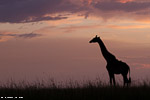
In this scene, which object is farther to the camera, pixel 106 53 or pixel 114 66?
pixel 106 53

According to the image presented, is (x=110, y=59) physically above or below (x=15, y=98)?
above

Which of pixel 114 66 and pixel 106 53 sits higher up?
pixel 106 53

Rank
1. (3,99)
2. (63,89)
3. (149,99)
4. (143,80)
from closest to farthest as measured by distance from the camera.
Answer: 1. (149,99)
2. (3,99)
3. (63,89)
4. (143,80)

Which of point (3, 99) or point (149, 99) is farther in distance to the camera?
point (3, 99)

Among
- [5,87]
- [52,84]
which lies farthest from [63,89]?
[5,87]

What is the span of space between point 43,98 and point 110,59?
20.0ft

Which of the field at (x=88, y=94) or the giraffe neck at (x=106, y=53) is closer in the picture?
the field at (x=88, y=94)

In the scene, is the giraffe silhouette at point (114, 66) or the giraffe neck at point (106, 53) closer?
the giraffe silhouette at point (114, 66)

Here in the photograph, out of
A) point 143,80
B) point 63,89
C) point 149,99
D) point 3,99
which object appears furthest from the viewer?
point 143,80

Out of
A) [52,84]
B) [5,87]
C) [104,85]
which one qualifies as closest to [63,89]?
[52,84]

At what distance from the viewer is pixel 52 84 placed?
1734cm

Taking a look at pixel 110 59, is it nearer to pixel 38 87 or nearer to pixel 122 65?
pixel 122 65

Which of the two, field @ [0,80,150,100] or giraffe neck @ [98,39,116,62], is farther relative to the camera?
giraffe neck @ [98,39,116,62]

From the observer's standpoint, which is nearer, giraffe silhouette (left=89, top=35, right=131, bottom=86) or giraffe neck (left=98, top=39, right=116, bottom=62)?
giraffe silhouette (left=89, top=35, right=131, bottom=86)
